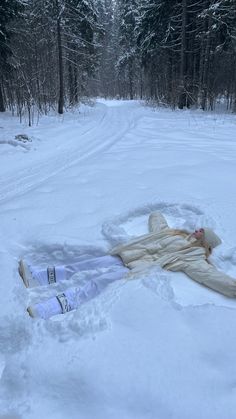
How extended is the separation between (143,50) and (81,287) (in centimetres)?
2291

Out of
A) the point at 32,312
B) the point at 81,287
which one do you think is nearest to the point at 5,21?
the point at 81,287

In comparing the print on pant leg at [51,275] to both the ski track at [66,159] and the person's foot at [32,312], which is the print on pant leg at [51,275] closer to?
the person's foot at [32,312]

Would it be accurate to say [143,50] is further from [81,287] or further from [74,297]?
[74,297]

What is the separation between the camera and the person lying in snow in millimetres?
3139

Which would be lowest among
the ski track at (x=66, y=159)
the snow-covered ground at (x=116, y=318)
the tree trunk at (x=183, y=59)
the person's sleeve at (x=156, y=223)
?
the snow-covered ground at (x=116, y=318)

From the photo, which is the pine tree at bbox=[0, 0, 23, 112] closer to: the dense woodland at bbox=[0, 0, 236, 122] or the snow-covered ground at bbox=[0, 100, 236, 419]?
the dense woodland at bbox=[0, 0, 236, 122]

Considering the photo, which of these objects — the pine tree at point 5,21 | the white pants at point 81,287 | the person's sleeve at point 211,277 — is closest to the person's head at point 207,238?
the person's sleeve at point 211,277

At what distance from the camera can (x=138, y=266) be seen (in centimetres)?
357

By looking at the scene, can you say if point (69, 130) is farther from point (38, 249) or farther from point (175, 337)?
point (175, 337)

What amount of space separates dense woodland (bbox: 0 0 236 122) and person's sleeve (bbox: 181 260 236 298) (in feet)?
39.5

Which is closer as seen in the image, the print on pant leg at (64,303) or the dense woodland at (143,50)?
the print on pant leg at (64,303)

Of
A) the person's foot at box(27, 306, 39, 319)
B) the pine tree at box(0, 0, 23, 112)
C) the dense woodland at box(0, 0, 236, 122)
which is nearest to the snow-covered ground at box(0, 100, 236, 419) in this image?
the person's foot at box(27, 306, 39, 319)

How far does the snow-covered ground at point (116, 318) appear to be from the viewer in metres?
2.22

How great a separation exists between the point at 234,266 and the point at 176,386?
174cm
